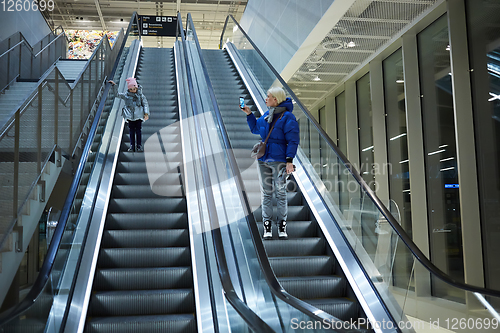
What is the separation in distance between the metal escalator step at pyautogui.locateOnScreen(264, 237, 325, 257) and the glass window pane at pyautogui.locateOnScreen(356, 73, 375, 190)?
5.49 metres

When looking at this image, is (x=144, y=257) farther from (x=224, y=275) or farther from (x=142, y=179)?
(x=142, y=179)

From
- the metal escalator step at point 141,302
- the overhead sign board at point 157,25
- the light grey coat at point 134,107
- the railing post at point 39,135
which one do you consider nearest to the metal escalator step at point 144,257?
the metal escalator step at point 141,302

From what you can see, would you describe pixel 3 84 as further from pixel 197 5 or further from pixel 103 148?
pixel 197 5

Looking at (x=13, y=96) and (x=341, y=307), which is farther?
(x=13, y=96)

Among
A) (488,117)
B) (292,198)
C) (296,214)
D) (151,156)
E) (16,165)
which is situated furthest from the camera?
(151,156)

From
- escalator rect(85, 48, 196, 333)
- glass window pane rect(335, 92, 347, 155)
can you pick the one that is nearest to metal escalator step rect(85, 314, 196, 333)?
escalator rect(85, 48, 196, 333)

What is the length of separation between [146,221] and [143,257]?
30.0 inches

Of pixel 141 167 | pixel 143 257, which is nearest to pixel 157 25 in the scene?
pixel 141 167

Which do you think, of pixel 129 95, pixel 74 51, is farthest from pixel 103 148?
pixel 74 51

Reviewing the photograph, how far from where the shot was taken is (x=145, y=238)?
5.26 metres

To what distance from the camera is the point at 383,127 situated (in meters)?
9.98

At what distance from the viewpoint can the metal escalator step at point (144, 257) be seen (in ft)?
16.0

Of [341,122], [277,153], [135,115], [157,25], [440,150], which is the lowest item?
[277,153]

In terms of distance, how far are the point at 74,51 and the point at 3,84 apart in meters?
11.9
